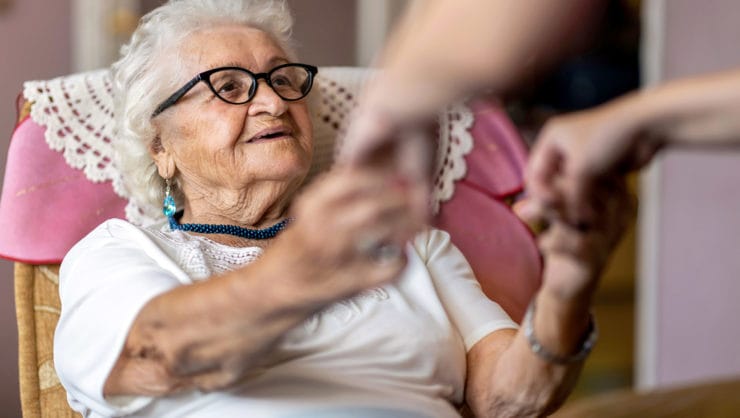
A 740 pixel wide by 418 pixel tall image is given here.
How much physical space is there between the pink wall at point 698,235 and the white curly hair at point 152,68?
5.62 feet

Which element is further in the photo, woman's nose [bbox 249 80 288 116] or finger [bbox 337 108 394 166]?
woman's nose [bbox 249 80 288 116]

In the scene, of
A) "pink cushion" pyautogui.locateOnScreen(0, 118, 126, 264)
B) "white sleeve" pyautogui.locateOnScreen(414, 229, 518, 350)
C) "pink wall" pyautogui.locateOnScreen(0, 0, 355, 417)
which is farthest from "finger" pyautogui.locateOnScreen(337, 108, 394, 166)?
"pink wall" pyautogui.locateOnScreen(0, 0, 355, 417)

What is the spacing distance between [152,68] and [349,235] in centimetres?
80

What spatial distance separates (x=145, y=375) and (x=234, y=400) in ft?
0.39

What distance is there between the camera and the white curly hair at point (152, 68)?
4.82 ft

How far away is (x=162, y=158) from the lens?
1.51 metres

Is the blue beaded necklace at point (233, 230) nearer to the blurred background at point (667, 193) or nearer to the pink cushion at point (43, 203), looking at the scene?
the pink cushion at point (43, 203)

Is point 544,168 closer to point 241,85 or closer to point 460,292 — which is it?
point 460,292

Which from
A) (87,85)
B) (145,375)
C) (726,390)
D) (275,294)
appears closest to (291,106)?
(87,85)

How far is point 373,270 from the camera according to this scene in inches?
31.6

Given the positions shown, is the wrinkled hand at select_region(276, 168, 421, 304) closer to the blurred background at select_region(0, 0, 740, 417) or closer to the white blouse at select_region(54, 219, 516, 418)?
the white blouse at select_region(54, 219, 516, 418)

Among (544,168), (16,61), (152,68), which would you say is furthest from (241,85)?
(16,61)

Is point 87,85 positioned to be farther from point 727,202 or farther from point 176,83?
point 727,202

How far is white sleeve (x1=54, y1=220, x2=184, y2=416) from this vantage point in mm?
1068
